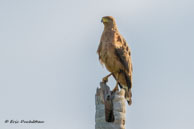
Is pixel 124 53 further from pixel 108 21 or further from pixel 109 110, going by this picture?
pixel 109 110

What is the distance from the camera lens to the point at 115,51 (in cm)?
1189

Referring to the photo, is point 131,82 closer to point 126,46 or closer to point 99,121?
point 126,46

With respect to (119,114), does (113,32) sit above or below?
above

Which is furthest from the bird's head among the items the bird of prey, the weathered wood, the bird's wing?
the weathered wood

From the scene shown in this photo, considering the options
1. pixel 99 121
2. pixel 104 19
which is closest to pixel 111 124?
pixel 99 121

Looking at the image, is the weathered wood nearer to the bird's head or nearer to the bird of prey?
the bird of prey

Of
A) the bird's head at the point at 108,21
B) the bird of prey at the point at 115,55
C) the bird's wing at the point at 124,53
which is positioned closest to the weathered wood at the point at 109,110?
the bird of prey at the point at 115,55

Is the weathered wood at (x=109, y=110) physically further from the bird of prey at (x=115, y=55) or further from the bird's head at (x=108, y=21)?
the bird's head at (x=108, y=21)

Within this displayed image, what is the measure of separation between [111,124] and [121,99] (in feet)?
1.93

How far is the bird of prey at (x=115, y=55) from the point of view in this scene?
11.9 metres

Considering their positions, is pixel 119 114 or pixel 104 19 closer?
pixel 119 114

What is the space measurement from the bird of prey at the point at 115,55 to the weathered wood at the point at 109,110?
1.97 m

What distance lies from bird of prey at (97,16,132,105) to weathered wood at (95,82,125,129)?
1.97m

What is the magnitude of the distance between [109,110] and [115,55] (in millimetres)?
2678
